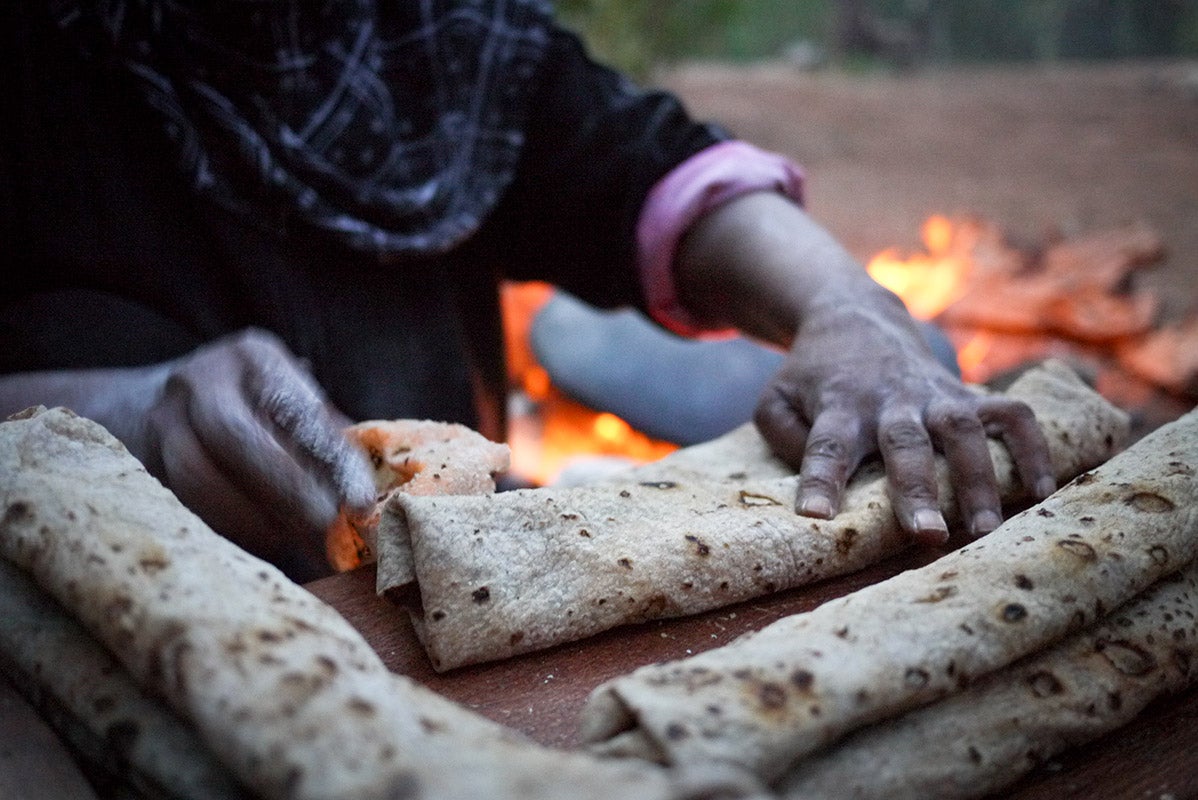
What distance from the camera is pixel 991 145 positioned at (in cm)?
872

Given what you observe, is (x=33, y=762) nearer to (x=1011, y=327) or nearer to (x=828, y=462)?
(x=828, y=462)

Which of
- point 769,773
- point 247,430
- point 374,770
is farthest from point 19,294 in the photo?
point 769,773

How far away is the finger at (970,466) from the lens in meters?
1.39

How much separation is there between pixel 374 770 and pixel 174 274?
151 centimetres

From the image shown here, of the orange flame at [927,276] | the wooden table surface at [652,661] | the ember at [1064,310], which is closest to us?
the wooden table surface at [652,661]

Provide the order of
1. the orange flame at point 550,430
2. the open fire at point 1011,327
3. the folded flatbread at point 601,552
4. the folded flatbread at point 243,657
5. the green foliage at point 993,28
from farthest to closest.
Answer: the green foliage at point 993,28 → the open fire at point 1011,327 → the orange flame at point 550,430 → the folded flatbread at point 601,552 → the folded flatbread at point 243,657

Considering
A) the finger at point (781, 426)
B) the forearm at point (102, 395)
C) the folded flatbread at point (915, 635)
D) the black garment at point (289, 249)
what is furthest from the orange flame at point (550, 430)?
the folded flatbread at point (915, 635)

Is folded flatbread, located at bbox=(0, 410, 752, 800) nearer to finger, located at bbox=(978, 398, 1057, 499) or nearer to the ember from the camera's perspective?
finger, located at bbox=(978, 398, 1057, 499)

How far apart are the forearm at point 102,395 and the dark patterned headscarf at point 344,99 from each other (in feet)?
1.58

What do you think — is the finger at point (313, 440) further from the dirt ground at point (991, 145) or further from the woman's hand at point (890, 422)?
the dirt ground at point (991, 145)

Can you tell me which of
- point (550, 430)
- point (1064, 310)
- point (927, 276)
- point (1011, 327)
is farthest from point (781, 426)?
point (927, 276)

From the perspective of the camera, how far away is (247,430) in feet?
3.94

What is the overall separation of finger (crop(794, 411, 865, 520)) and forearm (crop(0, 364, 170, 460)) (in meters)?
0.94

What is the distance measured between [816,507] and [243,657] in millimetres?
800
